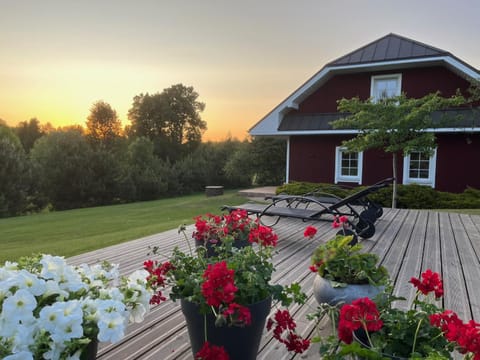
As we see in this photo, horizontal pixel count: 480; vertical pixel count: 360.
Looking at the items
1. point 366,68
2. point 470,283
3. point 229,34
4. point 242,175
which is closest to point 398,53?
point 366,68

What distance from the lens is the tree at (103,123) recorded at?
28.4 m

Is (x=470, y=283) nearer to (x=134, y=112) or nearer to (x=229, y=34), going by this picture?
(x=229, y=34)

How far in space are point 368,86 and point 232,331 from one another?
11440 millimetres

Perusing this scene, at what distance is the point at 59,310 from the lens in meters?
0.97

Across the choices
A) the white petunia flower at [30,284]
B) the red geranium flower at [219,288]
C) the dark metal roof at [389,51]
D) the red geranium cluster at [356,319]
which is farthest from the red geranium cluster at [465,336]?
the dark metal roof at [389,51]

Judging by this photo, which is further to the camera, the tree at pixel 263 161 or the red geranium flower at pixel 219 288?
the tree at pixel 263 161

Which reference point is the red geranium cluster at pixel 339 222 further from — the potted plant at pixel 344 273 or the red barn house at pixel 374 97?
the red barn house at pixel 374 97

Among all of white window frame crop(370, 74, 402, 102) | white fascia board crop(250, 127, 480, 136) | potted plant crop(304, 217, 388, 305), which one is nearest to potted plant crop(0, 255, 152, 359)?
potted plant crop(304, 217, 388, 305)

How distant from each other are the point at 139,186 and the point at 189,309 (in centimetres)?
2041

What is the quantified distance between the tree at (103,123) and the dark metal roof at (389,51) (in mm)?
23708

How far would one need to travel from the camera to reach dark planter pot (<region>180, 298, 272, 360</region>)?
1.47 meters

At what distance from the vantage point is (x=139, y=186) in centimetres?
2084

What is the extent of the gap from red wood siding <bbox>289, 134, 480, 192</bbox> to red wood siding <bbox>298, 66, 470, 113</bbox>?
130 cm

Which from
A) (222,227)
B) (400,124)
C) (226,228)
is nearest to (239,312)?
(226,228)
